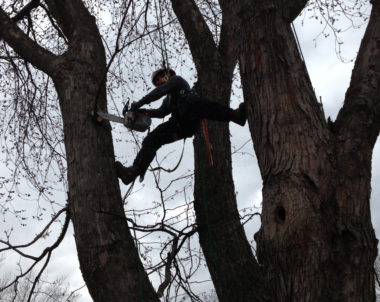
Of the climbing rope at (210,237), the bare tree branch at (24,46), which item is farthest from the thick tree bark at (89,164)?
the climbing rope at (210,237)

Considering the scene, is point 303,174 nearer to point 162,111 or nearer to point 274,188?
point 274,188

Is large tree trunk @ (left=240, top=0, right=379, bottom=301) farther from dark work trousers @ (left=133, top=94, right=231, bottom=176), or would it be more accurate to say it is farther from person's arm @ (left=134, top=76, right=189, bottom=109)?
person's arm @ (left=134, top=76, right=189, bottom=109)

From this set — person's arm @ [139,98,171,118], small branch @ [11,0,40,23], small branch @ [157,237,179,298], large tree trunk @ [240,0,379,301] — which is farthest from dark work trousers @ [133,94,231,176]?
small branch @ [11,0,40,23]

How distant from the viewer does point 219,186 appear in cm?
335

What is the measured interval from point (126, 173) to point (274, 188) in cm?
185

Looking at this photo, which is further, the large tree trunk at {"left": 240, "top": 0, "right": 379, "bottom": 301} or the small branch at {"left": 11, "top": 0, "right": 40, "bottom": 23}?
the small branch at {"left": 11, "top": 0, "right": 40, "bottom": 23}

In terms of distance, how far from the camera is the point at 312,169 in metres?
1.85

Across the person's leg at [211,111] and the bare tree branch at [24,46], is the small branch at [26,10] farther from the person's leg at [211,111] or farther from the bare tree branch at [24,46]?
the person's leg at [211,111]

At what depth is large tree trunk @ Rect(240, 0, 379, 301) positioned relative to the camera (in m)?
1.72

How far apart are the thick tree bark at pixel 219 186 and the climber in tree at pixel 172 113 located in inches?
6.6

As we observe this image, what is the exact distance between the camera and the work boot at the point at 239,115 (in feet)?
11.1

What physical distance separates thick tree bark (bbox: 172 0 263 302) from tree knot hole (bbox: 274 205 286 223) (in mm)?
1185

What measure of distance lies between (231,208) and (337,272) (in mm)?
1591

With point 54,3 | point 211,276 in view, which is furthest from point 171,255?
point 54,3
